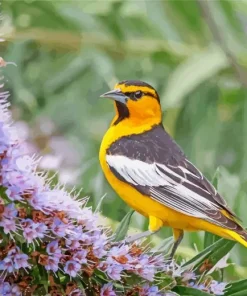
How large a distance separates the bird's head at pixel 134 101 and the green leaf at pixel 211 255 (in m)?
0.45

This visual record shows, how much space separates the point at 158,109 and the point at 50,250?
76 centimetres

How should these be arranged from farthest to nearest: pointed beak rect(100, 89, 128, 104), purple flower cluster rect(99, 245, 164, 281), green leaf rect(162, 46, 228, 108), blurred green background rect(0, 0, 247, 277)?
blurred green background rect(0, 0, 247, 277) < green leaf rect(162, 46, 228, 108) < pointed beak rect(100, 89, 128, 104) < purple flower cluster rect(99, 245, 164, 281)

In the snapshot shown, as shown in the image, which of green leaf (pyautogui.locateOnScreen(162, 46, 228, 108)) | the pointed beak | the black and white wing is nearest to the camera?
the black and white wing

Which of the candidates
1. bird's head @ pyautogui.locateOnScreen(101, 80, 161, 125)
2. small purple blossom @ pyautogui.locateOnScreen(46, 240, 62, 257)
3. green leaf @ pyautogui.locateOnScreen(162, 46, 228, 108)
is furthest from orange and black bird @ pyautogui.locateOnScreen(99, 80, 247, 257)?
green leaf @ pyautogui.locateOnScreen(162, 46, 228, 108)

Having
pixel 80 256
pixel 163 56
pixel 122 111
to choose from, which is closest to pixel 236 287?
pixel 80 256

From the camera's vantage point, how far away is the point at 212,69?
3.56m

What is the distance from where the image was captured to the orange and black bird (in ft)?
6.16

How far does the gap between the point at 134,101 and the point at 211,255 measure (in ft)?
1.70

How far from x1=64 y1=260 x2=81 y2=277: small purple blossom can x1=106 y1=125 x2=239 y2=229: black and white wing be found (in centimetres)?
43

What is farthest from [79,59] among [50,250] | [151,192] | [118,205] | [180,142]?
[50,250]

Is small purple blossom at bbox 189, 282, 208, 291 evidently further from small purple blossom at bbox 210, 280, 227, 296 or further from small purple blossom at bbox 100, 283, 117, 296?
small purple blossom at bbox 100, 283, 117, 296

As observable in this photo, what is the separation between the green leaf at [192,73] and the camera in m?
3.34

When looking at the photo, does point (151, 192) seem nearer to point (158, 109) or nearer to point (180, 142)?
point (158, 109)

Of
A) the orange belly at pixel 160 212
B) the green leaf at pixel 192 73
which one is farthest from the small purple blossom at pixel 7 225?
the green leaf at pixel 192 73
